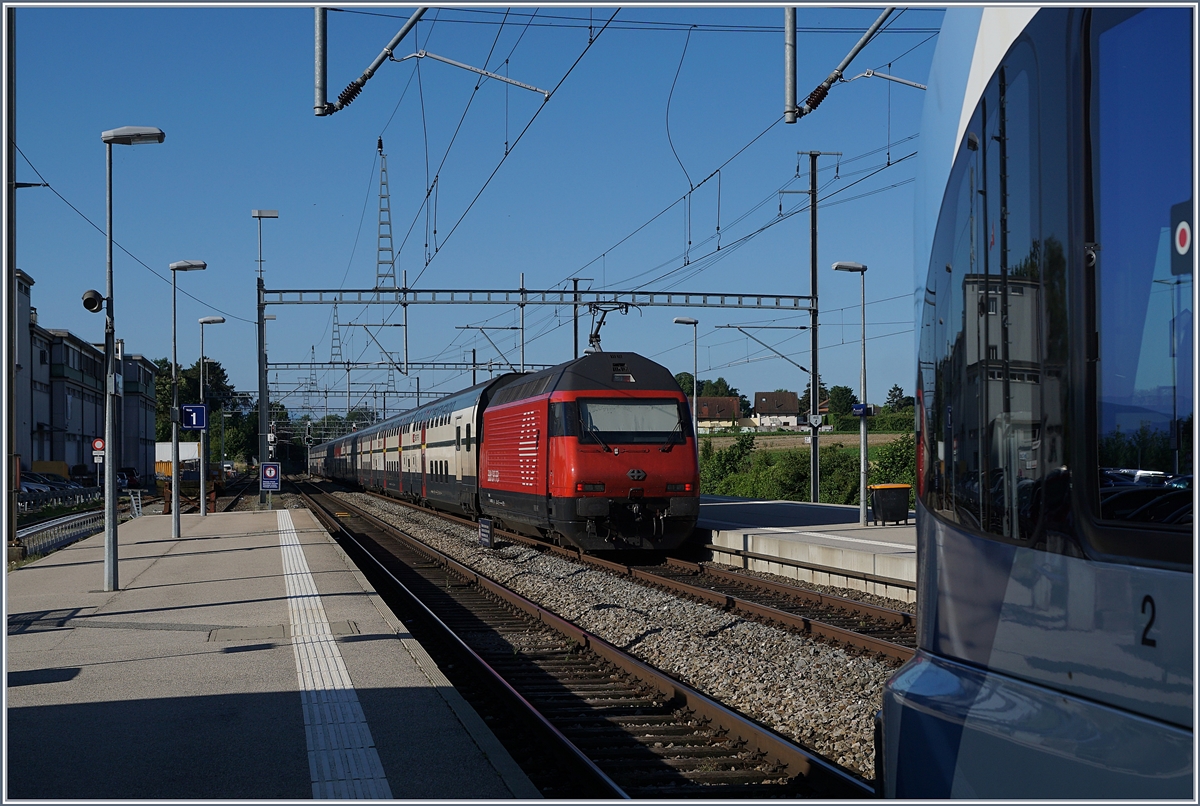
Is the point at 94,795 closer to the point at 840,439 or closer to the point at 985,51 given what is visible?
the point at 985,51

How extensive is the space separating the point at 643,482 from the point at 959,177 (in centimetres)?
1380

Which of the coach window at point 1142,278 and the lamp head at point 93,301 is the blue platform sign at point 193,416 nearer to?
the lamp head at point 93,301

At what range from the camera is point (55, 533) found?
24.0m

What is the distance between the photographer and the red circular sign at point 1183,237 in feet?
7.75

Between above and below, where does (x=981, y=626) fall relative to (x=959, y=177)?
below

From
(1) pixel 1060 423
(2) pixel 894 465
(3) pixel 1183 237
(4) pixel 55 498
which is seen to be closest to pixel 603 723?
(1) pixel 1060 423

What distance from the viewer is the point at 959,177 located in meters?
3.56

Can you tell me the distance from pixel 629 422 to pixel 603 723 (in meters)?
9.94

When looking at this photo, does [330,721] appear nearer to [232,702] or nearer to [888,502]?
[232,702]

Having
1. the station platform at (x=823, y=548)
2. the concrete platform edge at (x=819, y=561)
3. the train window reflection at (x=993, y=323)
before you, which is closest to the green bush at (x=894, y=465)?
the station platform at (x=823, y=548)

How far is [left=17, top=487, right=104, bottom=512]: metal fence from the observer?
3210 cm

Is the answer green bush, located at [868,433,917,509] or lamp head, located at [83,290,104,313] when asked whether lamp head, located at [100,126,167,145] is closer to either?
lamp head, located at [83,290,104,313]

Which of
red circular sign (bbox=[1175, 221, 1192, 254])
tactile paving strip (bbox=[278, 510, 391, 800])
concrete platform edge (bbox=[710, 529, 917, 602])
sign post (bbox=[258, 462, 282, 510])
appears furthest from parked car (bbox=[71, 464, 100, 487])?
red circular sign (bbox=[1175, 221, 1192, 254])

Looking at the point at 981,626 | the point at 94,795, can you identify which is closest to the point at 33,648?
the point at 94,795
